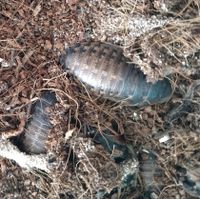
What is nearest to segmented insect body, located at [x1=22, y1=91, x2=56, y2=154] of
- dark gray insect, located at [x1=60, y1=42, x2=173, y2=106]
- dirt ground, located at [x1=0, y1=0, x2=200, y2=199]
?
dirt ground, located at [x1=0, y1=0, x2=200, y2=199]

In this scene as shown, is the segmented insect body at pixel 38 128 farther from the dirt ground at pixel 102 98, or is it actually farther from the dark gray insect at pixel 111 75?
the dark gray insect at pixel 111 75

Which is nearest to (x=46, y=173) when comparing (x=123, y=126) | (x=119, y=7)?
(x=123, y=126)

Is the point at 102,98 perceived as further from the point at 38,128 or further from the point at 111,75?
the point at 38,128

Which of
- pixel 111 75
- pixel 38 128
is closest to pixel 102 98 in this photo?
pixel 111 75

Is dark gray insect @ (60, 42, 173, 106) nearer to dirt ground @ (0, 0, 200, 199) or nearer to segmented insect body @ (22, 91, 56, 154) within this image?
dirt ground @ (0, 0, 200, 199)

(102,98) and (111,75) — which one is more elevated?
(111,75)

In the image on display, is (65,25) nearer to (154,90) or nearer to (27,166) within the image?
(154,90)
